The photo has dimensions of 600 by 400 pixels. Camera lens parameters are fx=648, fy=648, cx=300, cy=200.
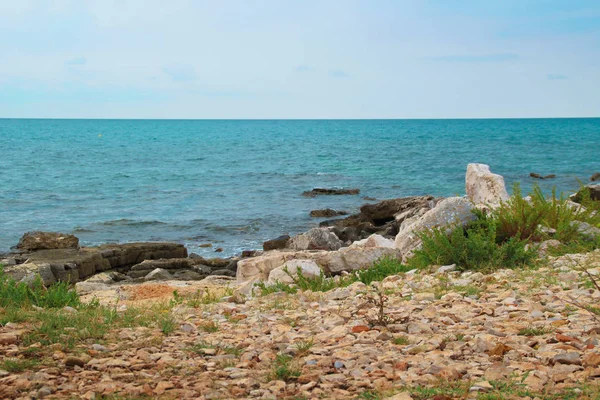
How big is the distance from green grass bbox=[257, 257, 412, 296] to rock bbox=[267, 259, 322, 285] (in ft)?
0.15

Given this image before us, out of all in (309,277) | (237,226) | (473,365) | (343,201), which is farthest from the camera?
(343,201)

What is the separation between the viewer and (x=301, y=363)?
466 centimetres

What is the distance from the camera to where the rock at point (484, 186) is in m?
12.8

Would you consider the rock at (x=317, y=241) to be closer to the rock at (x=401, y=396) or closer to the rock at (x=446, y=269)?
the rock at (x=446, y=269)

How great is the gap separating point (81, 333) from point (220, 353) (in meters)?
1.28

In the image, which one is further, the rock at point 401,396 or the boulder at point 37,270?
the boulder at point 37,270

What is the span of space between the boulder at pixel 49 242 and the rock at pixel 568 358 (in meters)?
15.7

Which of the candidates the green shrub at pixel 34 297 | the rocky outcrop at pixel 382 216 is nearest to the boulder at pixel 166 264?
the rocky outcrop at pixel 382 216

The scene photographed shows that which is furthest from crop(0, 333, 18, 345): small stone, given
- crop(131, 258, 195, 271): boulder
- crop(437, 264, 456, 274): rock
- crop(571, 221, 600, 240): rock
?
crop(131, 258, 195, 271): boulder

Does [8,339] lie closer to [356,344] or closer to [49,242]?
[356,344]

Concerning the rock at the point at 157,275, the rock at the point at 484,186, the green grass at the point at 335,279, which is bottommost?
the rock at the point at 157,275

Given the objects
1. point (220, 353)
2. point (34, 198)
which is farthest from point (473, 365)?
point (34, 198)

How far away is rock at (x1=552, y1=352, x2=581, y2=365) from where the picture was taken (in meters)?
4.45

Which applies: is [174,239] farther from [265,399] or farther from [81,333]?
[265,399]
